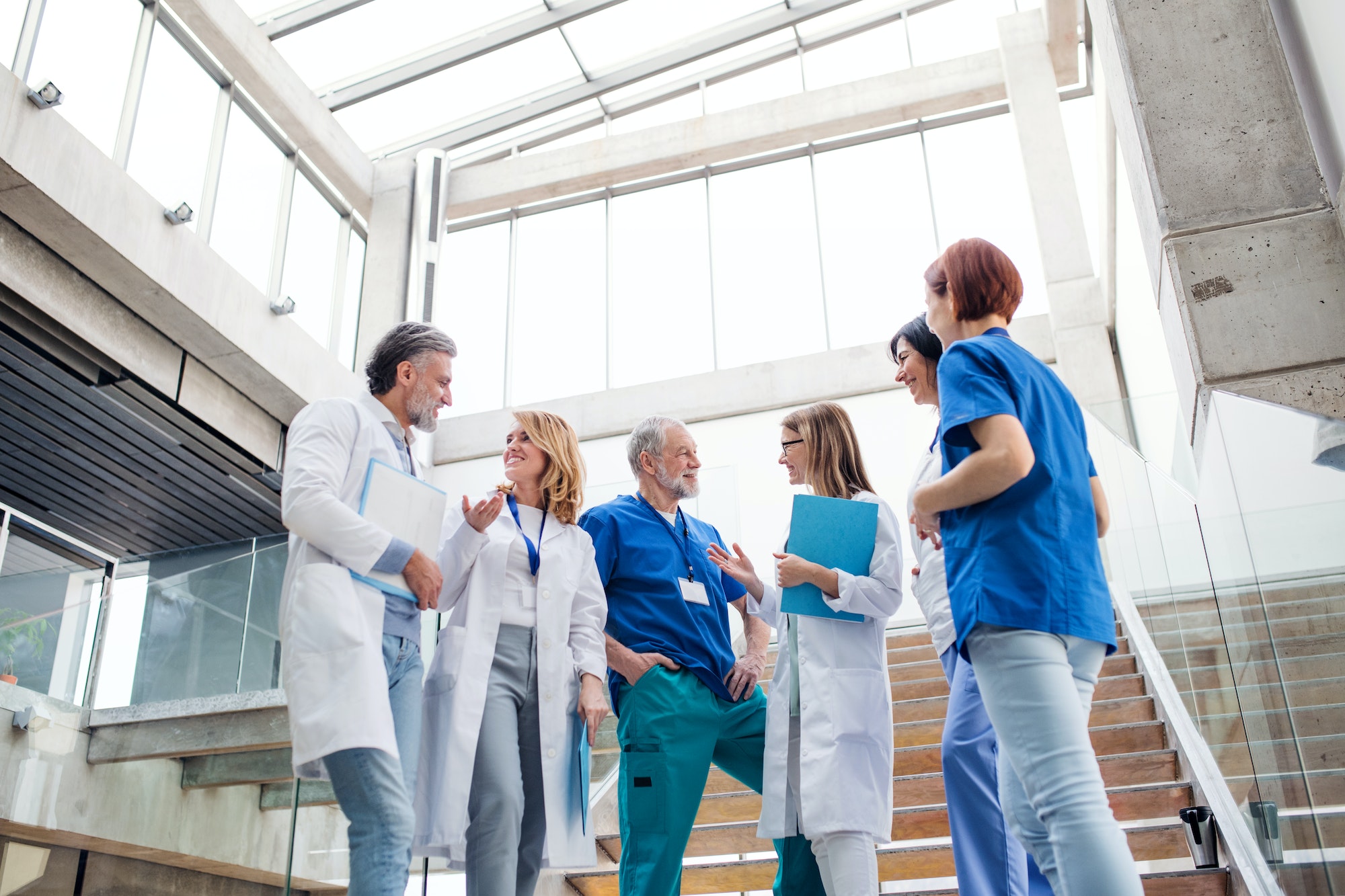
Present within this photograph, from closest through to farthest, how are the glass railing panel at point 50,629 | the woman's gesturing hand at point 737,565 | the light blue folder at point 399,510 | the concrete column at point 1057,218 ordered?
the light blue folder at point 399,510
the woman's gesturing hand at point 737,565
the glass railing panel at point 50,629
the concrete column at point 1057,218

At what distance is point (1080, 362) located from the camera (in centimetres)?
984

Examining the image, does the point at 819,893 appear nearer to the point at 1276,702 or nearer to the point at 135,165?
the point at 1276,702

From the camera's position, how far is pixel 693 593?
2947 millimetres

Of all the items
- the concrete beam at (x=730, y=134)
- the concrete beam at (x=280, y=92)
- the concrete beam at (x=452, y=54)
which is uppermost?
the concrete beam at (x=452, y=54)

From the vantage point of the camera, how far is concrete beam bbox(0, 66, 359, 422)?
7.09m

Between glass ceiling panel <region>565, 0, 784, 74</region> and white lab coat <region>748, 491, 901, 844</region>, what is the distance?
10.9 metres

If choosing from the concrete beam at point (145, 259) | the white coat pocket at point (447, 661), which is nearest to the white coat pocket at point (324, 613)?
the white coat pocket at point (447, 661)

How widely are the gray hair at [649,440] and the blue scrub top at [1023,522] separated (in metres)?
1.24

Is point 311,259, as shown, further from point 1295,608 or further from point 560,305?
point 1295,608

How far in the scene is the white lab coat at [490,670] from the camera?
96.3 inches

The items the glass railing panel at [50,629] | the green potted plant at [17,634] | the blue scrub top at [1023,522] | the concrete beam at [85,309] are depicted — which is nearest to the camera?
the blue scrub top at [1023,522]

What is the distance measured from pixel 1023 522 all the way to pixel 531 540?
1.41 metres

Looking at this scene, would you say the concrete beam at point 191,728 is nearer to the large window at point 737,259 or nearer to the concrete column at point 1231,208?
the concrete column at point 1231,208

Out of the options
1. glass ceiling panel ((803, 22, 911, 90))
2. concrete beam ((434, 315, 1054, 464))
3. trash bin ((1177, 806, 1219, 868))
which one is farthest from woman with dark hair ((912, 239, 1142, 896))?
glass ceiling panel ((803, 22, 911, 90))
